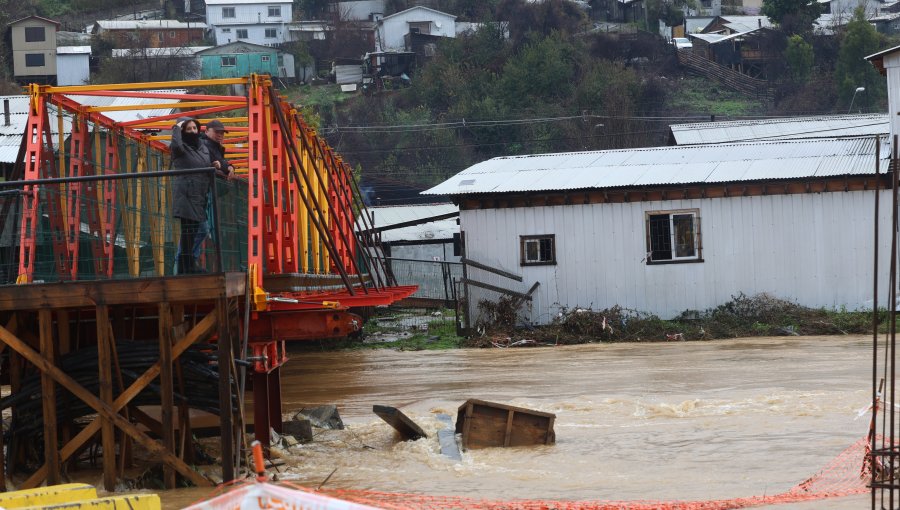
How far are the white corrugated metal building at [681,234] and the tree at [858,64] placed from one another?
115 feet

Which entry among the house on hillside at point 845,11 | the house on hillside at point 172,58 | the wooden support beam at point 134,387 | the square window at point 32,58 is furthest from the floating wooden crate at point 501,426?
the square window at point 32,58

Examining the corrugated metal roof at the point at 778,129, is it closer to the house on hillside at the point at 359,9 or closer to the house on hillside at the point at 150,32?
the house on hillside at the point at 150,32

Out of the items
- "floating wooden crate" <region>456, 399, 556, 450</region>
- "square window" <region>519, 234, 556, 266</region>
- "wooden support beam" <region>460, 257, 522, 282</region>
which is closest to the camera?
"floating wooden crate" <region>456, 399, 556, 450</region>

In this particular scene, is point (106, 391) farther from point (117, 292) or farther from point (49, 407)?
point (117, 292)

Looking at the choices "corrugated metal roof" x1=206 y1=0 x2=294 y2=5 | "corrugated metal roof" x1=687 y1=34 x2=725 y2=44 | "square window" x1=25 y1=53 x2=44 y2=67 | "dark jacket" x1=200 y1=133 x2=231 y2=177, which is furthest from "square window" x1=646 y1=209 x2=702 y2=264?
"corrugated metal roof" x1=206 y1=0 x2=294 y2=5

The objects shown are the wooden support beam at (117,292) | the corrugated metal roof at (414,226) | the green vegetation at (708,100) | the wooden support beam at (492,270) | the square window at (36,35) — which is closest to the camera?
the wooden support beam at (117,292)

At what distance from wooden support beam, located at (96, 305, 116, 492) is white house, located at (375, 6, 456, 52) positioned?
2617 inches

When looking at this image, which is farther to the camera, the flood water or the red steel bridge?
the red steel bridge

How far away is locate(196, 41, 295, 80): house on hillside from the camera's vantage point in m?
74.7

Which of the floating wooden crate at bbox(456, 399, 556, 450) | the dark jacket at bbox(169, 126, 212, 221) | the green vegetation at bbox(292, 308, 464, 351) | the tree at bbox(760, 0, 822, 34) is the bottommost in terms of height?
the green vegetation at bbox(292, 308, 464, 351)

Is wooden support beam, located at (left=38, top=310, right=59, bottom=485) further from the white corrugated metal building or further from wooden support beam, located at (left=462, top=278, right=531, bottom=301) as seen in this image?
the white corrugated metal building

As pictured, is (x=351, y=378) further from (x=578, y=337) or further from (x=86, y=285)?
(x=86, y=285)

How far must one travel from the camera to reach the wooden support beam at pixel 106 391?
11.9 m

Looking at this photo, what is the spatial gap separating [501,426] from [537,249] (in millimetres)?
14384
